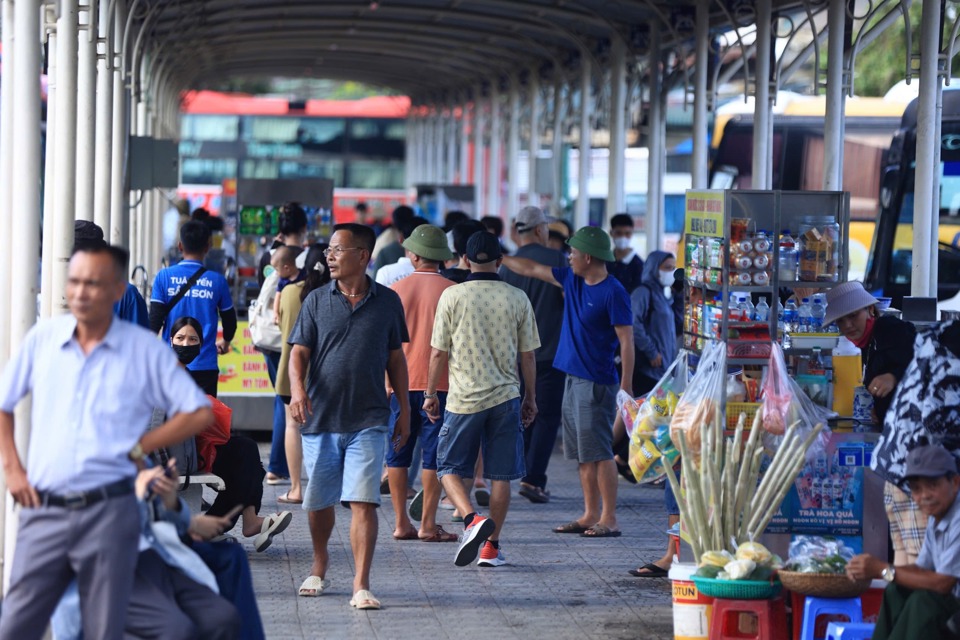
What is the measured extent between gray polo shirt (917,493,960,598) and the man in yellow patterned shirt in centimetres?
288

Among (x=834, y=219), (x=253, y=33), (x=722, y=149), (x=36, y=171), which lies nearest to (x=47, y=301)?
(x=36, y=171)

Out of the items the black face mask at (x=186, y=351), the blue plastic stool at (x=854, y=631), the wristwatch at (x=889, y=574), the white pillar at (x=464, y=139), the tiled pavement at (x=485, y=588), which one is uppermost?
the white pillar at (x=464, y=139)

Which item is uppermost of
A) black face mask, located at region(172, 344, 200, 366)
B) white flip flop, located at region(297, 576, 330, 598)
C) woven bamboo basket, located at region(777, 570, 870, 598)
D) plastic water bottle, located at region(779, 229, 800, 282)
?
plastic water bottle, located at region(779, 229, 800, 282)

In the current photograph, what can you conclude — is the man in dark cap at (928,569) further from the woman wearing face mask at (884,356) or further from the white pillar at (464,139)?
the white pillar at (464,139)

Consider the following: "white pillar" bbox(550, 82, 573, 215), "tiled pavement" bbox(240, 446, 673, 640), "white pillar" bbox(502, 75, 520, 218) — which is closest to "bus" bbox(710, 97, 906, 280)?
"white pillar" bbox(502, 75, 520, 218)

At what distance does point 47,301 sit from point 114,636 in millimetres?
2638

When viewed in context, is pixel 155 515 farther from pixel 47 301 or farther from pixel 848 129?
pixel 848 129

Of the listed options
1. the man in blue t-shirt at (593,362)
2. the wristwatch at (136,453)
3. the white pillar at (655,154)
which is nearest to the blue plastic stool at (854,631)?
the wristwatch at (136,453)

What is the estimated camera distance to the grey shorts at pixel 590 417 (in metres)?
9.07

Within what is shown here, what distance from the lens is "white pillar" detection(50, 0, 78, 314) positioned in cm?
649

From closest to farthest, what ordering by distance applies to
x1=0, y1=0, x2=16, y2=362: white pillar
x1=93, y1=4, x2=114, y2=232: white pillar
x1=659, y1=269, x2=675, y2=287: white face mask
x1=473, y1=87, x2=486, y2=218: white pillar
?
1. x1=0, y1=0, x2=16, y2=362: white pillar
2. x1=93, y1=4, x2=114, y2=232: white pillar
3. x1=659, y1=269, x2=675, y2=287: white face mask
4. x1=473, y1=87, x2=486, y2=218: white pillar

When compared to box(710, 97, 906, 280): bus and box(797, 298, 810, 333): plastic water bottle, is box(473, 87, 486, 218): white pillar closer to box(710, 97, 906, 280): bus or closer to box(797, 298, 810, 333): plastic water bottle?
box(710, 97, 906, 280): bus

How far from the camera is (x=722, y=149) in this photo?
82.5ft

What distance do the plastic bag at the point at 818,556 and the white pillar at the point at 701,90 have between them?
331 inches
